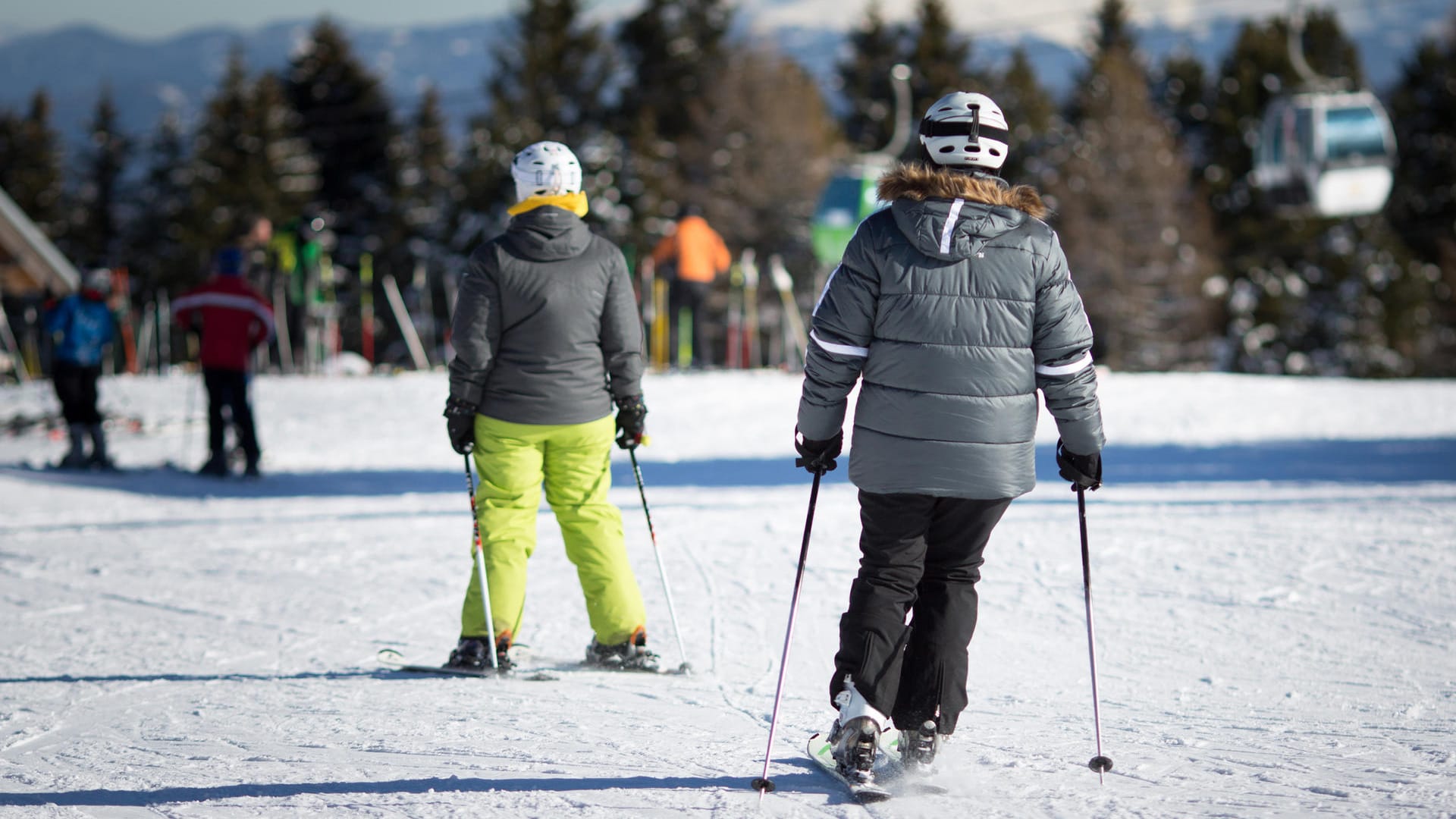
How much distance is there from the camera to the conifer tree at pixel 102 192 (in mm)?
46531

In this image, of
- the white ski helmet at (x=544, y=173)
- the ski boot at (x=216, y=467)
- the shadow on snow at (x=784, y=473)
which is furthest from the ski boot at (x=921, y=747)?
the ski boot at (x=216, y=467)

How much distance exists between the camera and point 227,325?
10.7m

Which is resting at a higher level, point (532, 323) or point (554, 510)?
point (532, 323)

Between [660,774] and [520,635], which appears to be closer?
[660,774]

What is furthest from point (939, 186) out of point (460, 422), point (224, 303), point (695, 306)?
point (695, 306)

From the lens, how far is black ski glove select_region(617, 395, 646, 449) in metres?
4.80

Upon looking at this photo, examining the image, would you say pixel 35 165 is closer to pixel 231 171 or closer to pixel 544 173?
pixel 231 171

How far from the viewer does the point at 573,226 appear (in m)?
4.71

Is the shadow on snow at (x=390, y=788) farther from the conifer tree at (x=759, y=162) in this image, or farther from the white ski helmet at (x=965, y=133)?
the conifer tree at (x=759, y=162)

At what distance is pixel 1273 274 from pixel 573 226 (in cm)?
3908

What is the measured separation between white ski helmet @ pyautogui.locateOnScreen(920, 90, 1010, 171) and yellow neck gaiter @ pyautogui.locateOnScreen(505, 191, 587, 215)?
1.55 meters

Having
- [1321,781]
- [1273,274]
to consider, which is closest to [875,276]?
[1321,781]

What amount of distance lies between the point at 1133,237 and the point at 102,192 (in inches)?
1340

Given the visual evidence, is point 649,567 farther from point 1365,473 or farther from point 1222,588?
point 1365,473
